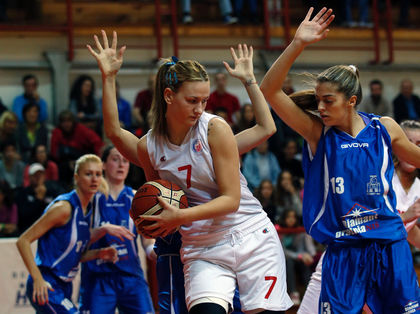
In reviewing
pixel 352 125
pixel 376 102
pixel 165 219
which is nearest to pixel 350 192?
pixel 352 125

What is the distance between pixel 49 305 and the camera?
508 cm

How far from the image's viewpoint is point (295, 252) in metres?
8.30

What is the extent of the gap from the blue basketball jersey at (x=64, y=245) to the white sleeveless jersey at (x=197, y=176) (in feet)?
6.13

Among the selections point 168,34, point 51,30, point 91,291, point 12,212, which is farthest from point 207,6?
point 91,291

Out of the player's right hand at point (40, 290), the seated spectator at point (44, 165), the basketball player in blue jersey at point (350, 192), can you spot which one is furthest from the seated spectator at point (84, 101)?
the basketball player in blue jersey at point (350, 192)

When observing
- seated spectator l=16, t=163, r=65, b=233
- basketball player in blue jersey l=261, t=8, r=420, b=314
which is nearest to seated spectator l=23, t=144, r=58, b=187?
seated spectator l=16, t=163, r=65, b=233

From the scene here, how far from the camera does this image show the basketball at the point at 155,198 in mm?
3346

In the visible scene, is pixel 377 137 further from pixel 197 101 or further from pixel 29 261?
pixel 29 261

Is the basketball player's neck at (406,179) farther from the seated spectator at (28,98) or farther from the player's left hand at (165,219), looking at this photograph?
the seated spectator at (28,98)

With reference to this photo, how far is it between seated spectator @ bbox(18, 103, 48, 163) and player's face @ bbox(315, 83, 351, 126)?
A: 674cm

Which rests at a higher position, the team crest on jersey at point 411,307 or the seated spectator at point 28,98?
the seated spectator at point 28,98

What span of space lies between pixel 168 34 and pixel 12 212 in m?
5.07

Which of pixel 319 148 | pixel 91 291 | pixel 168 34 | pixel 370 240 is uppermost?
pixel 168 34

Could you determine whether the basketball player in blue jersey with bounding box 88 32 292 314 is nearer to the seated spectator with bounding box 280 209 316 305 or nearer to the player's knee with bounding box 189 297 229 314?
the player's knee with bounding box 189 297 229 314
